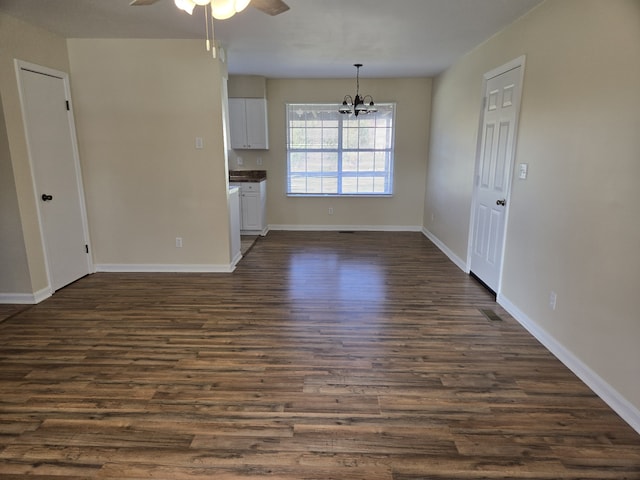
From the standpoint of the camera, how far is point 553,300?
277cm

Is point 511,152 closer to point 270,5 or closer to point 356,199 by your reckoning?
point 270,5

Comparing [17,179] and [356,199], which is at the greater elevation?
[17,179]

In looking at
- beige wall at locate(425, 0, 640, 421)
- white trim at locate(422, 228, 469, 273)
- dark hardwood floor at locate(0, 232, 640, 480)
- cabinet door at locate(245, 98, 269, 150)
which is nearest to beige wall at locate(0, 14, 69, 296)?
dark hardwood floor at locate(0, 232, 640, 480)

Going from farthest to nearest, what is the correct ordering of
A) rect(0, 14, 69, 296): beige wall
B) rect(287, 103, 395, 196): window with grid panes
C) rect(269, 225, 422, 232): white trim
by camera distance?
rect(269, 225, 422, 232): white trim
rect(287, 103, 395, 196): window with grid panes
rect(0, 14, 69, 296): beige wall

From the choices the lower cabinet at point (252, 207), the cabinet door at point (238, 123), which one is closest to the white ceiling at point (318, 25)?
the cabinet door at point (238, 123)

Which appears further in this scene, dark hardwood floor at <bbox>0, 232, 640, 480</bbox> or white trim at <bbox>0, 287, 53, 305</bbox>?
white trim at <bbox>0, 287, 53, 305</bbox>

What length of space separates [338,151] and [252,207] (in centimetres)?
178

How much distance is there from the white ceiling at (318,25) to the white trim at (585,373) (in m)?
2.48

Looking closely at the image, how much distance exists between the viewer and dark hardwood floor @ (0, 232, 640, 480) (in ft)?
5.84

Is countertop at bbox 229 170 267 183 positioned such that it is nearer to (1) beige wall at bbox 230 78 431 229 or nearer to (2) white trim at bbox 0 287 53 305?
(1) beige wall at bbox 230 78 431 229

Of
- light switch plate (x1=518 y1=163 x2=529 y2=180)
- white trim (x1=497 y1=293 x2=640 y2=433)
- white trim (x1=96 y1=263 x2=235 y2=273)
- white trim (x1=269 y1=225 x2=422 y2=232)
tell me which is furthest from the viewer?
white trim (x1=269 y1=225 x2=422 y2=232)

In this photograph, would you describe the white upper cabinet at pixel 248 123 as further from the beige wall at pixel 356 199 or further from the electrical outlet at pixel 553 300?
the electrical outlet at pixel 553 300

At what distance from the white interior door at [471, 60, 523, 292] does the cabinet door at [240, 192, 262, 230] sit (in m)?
3.36

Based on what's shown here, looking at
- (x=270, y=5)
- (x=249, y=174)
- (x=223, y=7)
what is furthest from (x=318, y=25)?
(x=249, y=174)
